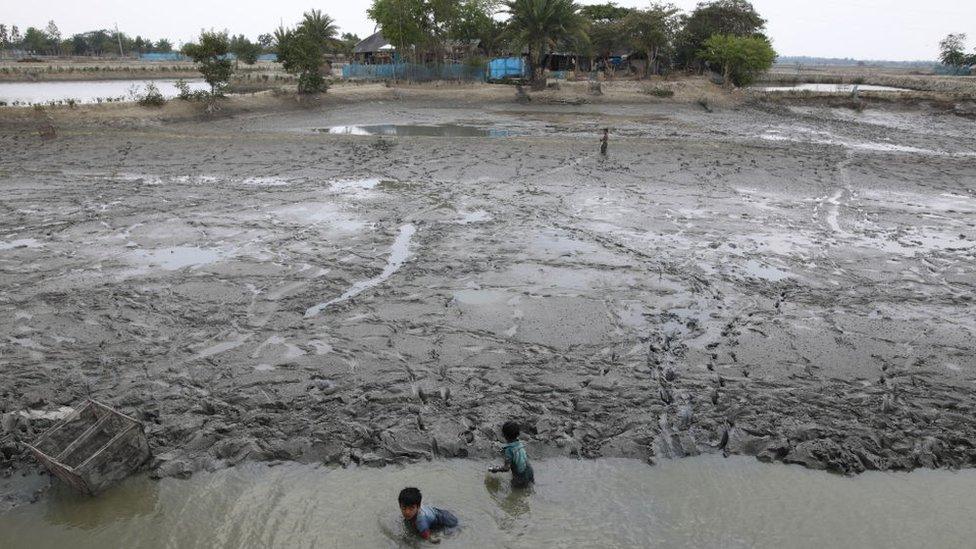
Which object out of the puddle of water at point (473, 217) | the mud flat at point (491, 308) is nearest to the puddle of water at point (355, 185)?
the mud flat at point (491, 308)

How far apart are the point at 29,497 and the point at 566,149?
19.7 metres

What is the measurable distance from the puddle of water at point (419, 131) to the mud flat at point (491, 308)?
7.21 metres

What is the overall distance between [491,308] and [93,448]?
5629 millimetres

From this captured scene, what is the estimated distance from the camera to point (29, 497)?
5.67m

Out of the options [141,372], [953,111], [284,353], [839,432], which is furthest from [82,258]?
[953,111]

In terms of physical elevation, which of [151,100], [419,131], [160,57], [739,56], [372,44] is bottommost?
[419,131]

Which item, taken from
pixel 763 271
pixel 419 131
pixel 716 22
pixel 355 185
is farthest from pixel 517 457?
pixel 716 22

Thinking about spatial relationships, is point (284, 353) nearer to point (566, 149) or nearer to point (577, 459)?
point (577, 459)

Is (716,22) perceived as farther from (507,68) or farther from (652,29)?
(507,68)

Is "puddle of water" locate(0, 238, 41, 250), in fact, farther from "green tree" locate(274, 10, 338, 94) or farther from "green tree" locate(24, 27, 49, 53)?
"green tree" locate(24, 27, 49, 53)

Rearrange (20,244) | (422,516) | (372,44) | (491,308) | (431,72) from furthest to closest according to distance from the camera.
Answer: (372,44) → (431,72) → (20,244) → (491,308) → (422,516)

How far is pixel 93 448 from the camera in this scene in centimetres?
615

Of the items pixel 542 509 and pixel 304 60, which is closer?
pixel 542 509

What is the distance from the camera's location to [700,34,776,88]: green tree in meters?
43.3
